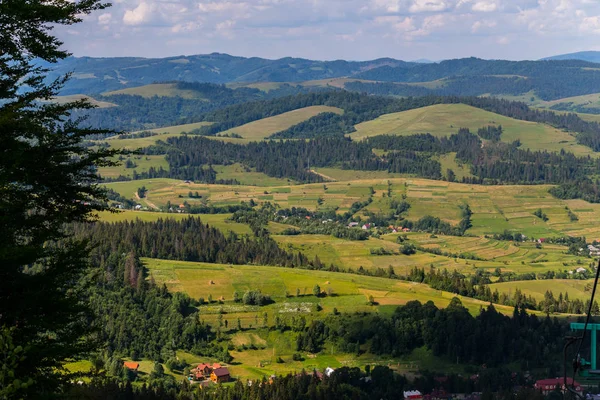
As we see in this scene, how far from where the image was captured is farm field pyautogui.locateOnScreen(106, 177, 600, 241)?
158 metres

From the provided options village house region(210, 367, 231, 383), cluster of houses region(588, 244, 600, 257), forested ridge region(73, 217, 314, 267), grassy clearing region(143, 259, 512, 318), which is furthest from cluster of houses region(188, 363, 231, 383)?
cluster of houses region(588, 244, 600, 257)

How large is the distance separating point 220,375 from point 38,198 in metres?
53.8

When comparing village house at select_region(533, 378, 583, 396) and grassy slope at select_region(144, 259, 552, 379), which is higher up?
village house at select_region(533, 378, 583, 396)

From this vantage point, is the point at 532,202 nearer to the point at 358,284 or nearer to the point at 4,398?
the point at 358,284

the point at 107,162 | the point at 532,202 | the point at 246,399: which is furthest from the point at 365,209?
the point at 107,162

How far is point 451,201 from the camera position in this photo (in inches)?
6924

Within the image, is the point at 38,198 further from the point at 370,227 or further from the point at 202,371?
the point at 370,227

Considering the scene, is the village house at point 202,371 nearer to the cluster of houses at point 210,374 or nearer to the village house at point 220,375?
the cluster of houses at point 210,374

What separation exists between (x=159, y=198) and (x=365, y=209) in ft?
173

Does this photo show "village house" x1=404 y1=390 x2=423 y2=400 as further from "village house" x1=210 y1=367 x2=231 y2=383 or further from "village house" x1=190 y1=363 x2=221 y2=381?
"village house" x1=190 y1=363 x2=221 y2=381

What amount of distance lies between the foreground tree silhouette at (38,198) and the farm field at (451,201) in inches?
5574

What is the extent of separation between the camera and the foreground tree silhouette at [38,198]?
1694 centimetres

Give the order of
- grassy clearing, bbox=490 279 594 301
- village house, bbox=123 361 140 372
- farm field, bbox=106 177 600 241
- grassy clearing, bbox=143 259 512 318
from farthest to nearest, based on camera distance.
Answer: farm field, bbox=106 177 600 241
grassy clearing, bbox=490 279 594 301
grassy clearing, bbox=143 259 512 318
village house, bbox=123 361 140 372

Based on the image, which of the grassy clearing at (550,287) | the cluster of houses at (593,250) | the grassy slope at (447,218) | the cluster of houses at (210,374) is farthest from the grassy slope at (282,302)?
the cluster of houses at (593,250)
